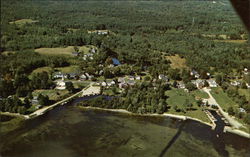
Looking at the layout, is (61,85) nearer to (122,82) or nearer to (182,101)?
(122,82)

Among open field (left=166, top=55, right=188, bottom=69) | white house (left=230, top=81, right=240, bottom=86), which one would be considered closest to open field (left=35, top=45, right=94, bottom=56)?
open field (left=166, top=55, right=188, bottom=69)

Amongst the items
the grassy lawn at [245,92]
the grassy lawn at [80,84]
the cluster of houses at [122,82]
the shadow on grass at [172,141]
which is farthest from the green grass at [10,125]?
the grassy lawn at [245,92]

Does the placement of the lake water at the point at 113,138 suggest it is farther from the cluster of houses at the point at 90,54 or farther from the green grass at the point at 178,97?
the cluster of houses at the point at 90,54

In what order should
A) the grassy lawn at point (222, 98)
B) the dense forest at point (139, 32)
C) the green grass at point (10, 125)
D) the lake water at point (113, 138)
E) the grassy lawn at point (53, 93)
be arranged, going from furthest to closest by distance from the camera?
the dense forest at point (139, 32) → the grassy lawn at point (53, 93) → the grassy lawn at point (222, 98) → the green grass at point (10, 125) → the lake water at point (113, 138)

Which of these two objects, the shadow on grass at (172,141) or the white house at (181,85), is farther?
the white house at (181,85)

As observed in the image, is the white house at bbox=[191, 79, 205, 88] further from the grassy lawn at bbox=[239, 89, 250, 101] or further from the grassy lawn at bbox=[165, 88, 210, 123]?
the grassy lawn at bbox=[239, 89, 250, 101]

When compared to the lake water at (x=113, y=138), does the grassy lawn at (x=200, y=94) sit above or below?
above
